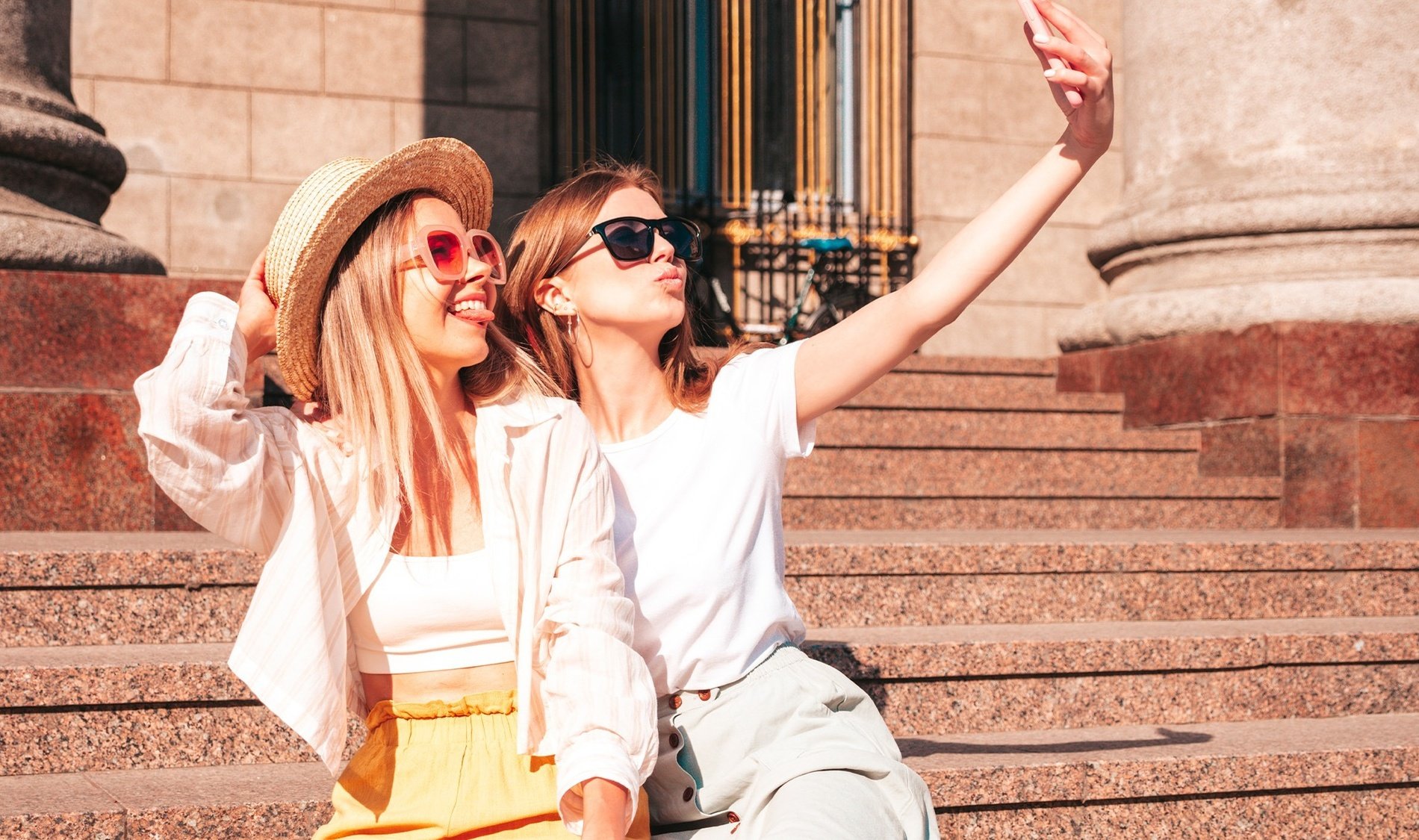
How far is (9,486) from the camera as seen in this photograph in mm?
4871

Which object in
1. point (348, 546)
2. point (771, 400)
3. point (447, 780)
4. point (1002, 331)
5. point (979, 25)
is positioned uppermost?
point (979, 25)

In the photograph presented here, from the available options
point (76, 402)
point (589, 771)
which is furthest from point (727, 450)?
point (76, 402)

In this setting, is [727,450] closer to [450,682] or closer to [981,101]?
[450,682]

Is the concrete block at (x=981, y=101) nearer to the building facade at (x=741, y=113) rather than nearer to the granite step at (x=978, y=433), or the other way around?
the building facade at (x=741, y=113)

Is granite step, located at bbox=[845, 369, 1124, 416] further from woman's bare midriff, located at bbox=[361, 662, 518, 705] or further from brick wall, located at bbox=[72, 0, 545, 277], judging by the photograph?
woman's bare midriff, located at bbox=[361, 662, 518, 705]

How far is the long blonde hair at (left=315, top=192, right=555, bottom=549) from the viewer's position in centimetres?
238

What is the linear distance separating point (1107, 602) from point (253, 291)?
313cm

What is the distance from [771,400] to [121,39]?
7424 millimetres

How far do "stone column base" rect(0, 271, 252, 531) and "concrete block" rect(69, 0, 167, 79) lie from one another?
423 centimetres

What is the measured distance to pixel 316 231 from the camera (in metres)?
2.31

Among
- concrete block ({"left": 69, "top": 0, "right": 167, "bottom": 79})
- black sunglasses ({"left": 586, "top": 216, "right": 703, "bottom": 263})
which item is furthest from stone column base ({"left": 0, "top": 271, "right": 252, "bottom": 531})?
concrete block ({"left": 69, "top": 0, "right": 167, "bottom": 79})

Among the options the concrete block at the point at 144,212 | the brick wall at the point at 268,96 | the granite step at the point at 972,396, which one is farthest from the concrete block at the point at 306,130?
the granite step at the point at 972,396

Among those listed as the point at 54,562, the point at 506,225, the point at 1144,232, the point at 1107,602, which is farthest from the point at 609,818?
the point at 506,225

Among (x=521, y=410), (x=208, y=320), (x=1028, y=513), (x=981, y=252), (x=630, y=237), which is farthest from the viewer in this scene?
(x=1028, y=513)
